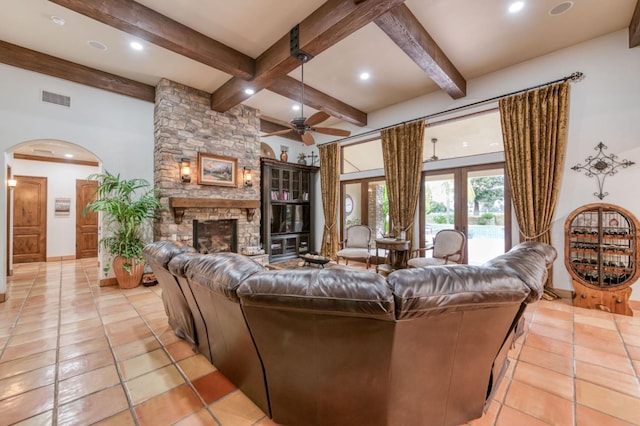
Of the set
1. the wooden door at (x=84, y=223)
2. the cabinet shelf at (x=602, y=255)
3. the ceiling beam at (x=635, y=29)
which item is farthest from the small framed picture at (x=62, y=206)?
the ceiling beam at (x=635, y=29)

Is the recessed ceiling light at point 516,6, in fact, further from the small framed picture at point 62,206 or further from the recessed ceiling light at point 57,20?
the small framed picture at point 62,206

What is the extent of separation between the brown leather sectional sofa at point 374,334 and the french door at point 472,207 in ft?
10.6

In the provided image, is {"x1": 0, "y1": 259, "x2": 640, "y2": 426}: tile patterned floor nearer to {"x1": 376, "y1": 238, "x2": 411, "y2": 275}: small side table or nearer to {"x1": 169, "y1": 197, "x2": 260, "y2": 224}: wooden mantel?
{"x1": 169, "y1": 197, "x2": 260, "y2": 224}: wooden mantel

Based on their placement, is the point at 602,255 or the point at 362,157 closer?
the point at 602,255

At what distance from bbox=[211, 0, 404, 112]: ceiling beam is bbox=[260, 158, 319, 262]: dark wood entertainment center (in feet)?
8.17

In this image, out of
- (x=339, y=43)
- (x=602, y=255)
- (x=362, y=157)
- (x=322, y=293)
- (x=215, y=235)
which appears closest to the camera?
(x=322, y=293)

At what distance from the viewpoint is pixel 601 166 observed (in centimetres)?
338

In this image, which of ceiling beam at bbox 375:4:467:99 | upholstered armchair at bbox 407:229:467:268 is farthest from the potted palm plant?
upholstered armchair at bbox 407:229:467:268

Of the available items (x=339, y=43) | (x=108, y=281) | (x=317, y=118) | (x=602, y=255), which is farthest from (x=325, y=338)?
(x=108, y=281)

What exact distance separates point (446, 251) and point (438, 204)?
1.09 m

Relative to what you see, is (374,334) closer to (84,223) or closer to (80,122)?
(80,122)

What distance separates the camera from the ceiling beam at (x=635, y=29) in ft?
9.30

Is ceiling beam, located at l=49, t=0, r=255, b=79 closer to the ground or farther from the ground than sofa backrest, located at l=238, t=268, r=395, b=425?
farther from the ground

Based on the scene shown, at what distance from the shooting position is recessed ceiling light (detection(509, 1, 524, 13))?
110 inches
